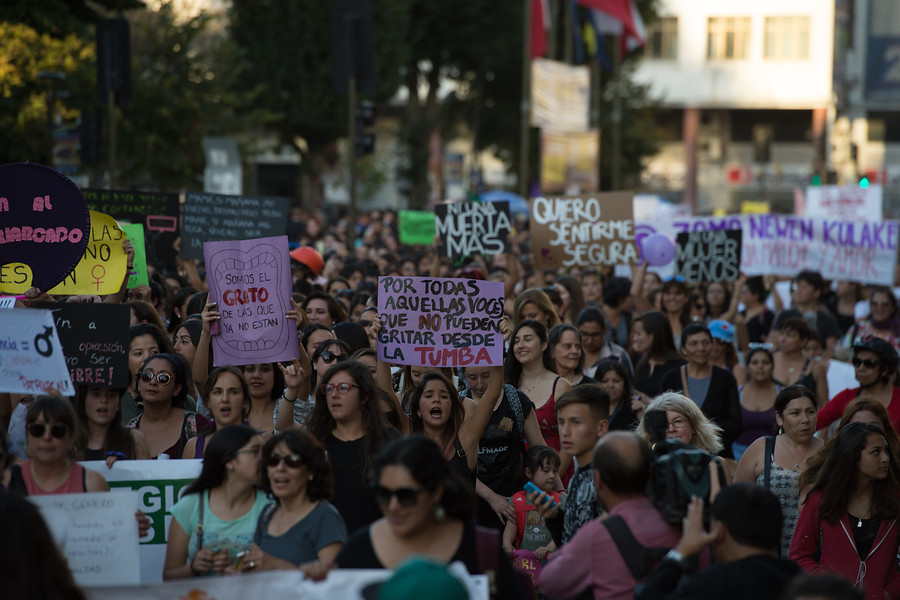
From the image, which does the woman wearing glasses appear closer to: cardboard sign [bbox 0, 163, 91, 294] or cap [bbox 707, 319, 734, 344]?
cardboard sign [bbox 0, 163, 91, 294]

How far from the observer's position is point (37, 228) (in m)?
6.94

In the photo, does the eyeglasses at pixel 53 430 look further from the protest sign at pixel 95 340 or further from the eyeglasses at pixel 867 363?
the eyeglasses at pixel 867 363

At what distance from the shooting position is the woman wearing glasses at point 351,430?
18.0 feet

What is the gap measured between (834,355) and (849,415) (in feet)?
16.7

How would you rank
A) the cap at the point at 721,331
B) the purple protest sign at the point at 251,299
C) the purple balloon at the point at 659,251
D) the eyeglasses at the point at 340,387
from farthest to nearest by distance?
the purple balloon at the point at 659,251, the cap at the point at 721,331, the purple protest sign at the point at 251,299, the eyeglasses at the point at 340,387

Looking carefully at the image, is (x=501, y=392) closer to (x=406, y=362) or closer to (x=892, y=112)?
(x=406, y=362)

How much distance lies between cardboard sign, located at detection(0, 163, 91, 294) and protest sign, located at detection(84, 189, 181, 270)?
3.83m

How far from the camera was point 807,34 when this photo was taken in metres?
66.1

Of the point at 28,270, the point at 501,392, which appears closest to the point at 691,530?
the point at 501,392

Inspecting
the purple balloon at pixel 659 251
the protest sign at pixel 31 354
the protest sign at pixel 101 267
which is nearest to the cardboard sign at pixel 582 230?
the purple balloon at pixel 659 251

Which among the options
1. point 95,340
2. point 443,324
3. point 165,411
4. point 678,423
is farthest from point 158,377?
point 678,423

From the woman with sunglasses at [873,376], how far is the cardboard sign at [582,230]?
16.1 feet

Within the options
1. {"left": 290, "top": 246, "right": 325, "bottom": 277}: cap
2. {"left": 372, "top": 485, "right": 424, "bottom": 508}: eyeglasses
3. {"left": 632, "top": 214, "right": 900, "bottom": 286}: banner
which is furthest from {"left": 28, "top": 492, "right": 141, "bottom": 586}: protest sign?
{"left": 632, "top": 214, "right": 900, "bottom": 286}: banner

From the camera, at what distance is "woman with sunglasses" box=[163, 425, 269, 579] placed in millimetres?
4746
